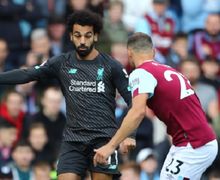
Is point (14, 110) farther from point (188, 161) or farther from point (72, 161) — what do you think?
point (188, 161)

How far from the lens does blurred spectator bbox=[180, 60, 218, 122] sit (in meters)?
16.0

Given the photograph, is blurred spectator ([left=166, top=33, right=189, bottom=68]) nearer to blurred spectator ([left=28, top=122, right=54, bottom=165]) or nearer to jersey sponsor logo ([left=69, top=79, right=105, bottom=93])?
blurred spectator ([left=28, top=122, right=54, bottom=165])

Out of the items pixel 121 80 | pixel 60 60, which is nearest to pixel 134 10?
pixel 60 60

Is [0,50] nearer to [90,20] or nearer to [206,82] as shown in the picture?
[206,82]

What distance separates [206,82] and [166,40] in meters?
1.33

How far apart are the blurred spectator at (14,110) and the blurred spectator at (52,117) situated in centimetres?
18

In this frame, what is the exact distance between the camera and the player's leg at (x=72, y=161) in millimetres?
10969

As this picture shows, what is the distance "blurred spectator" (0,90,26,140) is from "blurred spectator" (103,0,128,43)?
2.36 m

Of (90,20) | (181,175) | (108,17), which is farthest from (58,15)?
(181,175)

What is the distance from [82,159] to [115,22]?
254 inches

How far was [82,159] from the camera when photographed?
11.1 m

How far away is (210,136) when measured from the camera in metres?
10.5

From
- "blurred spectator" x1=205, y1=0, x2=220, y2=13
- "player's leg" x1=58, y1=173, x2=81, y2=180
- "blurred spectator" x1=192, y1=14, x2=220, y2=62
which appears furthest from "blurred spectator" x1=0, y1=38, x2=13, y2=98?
"player's leg" x1=58, y1=173, x2=81, y2=180

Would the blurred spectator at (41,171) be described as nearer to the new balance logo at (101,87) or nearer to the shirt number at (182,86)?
the new balance logo at (101,87)
